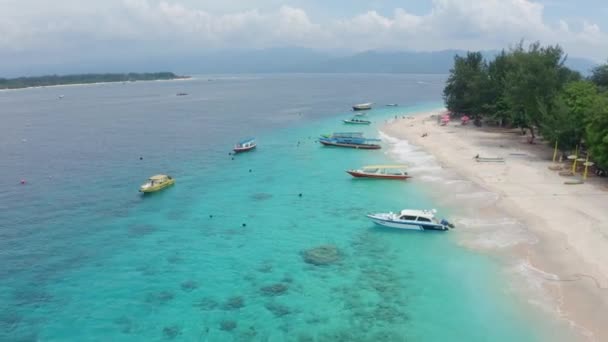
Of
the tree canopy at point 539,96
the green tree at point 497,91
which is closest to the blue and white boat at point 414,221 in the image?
the tree canopy at point 539,96

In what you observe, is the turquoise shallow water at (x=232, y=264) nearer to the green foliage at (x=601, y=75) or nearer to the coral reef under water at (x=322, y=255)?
the coral reef under water at (x=322, y=255)

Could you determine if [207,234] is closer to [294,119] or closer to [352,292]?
[352,292]

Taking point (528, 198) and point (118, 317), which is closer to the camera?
point (118, 317)

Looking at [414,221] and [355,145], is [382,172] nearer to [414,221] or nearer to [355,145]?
[414,221]

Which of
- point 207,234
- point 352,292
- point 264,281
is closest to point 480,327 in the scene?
point 352,292

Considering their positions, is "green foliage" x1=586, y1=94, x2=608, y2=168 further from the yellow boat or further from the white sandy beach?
the yellow boat

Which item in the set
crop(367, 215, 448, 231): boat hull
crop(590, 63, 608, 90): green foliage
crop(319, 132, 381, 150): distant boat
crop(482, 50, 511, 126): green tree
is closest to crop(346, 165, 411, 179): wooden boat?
crop(367, 215, 448, 231): boat hull

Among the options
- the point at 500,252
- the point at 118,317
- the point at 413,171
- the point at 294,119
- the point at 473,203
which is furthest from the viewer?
the point at 294,119
